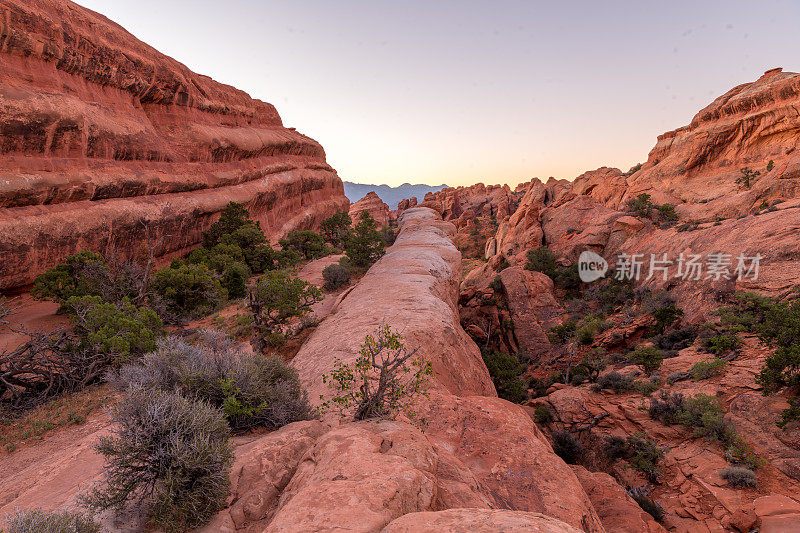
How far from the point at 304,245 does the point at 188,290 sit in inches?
681

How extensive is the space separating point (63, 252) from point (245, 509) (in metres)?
22.7

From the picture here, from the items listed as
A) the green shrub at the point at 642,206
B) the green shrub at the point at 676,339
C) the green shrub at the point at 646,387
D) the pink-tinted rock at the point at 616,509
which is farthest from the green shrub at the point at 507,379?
the green shrub at the point at 642,206

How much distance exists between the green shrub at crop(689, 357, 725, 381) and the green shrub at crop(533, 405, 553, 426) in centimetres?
589

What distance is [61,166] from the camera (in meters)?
19.2

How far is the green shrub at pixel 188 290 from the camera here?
1752 centimetres

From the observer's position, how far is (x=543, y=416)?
12.7m

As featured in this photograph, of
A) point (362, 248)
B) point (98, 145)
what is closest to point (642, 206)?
point (362, 248)

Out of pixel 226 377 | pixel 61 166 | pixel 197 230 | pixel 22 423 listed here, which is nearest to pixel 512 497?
pixel 226 377

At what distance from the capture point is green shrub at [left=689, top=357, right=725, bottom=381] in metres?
12.5

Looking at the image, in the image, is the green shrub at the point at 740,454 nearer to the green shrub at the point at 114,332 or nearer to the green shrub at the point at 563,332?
the green shrub at the point at 563,332

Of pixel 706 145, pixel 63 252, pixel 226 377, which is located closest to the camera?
pixel 226 377

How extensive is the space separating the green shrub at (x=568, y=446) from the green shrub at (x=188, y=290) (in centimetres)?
1823

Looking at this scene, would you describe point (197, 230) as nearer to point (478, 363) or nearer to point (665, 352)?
point (478, 363)

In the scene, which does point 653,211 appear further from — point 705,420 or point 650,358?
point 705,420
